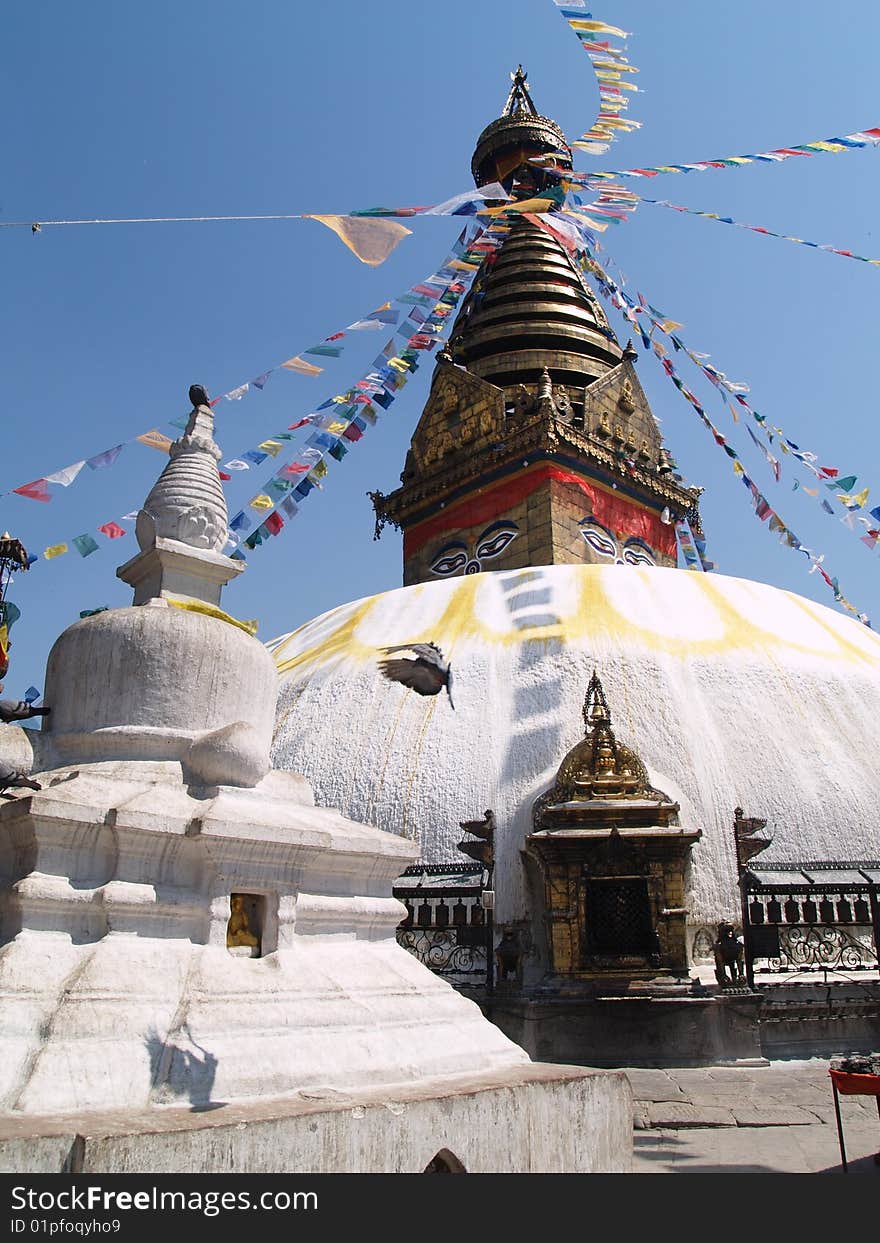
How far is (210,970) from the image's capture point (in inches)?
132

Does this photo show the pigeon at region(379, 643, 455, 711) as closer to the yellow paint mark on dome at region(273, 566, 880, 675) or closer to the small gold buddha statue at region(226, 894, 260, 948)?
the small gold buddha statue at region(226, 894, 260, 948)

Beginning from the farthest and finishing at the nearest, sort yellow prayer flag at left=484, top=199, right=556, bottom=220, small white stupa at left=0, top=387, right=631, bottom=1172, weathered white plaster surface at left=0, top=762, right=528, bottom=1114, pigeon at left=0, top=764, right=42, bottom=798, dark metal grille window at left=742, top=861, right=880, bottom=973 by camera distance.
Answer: yellow prayer flag at left=484, top=199, right=556, bottom=220
dark metal grille window at left=742, top=861, right=880, bottom=973
pigeon at left=0, top=764, right=42, bottom=798
weathered white plaster surface at left=0, top=762, right=528, bottom=1114
small white stupa at left=0, top=387, right=631, bottom=1172

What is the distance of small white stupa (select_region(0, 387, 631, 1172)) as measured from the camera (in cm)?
279

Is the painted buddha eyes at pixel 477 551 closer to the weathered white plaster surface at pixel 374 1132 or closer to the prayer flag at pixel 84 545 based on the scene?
the prayer flag at pixel 84 545

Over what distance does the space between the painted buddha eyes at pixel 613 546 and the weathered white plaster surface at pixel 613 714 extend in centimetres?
577

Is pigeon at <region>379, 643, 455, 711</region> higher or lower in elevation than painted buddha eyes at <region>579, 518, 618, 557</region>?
lower

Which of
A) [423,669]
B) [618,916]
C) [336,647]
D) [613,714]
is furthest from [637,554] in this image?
[423,669]

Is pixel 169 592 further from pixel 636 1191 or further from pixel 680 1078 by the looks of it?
pixel 680 1078

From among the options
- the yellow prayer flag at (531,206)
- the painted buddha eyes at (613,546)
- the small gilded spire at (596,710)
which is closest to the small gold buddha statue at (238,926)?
the small gilded spire at (596,710)

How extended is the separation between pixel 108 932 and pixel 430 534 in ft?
54.2

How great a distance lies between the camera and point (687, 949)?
805 cm

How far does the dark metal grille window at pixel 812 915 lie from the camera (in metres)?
8.19

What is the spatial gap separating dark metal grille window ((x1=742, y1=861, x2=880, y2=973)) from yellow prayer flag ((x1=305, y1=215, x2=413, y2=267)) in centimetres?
610

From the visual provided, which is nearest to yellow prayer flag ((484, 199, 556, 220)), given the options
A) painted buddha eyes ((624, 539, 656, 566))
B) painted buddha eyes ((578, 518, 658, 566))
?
painted buddha eyes ((578, 518, 658, 566))
